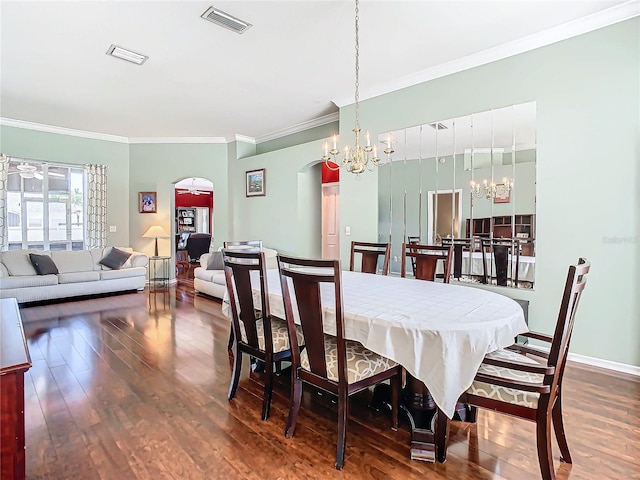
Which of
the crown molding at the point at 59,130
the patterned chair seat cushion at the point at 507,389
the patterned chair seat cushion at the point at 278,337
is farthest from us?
the crown molding at the point at 59,130

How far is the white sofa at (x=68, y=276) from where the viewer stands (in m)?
5.37

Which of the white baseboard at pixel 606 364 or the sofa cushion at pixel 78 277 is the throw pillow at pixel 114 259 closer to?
the sofa cushion at pixel 78 277

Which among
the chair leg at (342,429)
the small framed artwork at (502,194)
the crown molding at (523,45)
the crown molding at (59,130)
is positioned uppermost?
the crown molding at (59,130)

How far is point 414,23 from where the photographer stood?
3.11 m

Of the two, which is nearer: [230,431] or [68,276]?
[230,431]

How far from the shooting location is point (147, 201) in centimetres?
740

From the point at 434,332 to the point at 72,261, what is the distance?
639 centimetres

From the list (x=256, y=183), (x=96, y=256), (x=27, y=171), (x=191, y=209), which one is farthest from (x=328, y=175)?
(x=191, y=209)

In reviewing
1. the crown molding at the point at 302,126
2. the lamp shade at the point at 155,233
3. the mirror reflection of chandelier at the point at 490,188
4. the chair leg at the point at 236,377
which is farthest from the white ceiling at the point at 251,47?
the chair leg at the point at 236,377

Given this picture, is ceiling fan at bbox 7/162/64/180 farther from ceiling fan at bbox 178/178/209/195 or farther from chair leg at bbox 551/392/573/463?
chair leg at bbox 551/392/573/463

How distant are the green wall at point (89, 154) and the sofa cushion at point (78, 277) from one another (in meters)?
1.43

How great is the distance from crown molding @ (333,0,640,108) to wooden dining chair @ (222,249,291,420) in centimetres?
302

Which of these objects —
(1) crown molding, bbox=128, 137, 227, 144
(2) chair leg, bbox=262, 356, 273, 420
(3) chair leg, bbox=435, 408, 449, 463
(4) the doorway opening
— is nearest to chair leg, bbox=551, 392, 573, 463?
(3) chair leg, bbox=435, 408, 449, 463

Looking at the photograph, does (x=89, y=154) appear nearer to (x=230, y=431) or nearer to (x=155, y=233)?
(x=155, y=233)
